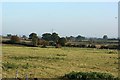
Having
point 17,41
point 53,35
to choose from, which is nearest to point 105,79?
point 17,41

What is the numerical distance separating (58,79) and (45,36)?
121 m

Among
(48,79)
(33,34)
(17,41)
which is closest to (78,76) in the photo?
(48,79)

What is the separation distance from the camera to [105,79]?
17.2 metres

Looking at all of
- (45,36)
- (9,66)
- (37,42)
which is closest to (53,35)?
(45,36)

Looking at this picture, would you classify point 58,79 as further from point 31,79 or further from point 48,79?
point 31,79

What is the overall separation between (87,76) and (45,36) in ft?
399

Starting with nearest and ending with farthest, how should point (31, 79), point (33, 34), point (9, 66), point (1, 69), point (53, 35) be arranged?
point (31, 79) → point (1, 69) → point (9, 66) → point (33, 34) → point (53, 35)

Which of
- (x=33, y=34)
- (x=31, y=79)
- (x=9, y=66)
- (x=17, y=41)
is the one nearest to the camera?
(x=31, y=79)

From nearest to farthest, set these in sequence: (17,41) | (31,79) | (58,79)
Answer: (31,79)
(58,79)
(17,41)

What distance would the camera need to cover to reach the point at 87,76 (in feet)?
56.3

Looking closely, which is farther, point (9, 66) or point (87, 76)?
point (9, 66)

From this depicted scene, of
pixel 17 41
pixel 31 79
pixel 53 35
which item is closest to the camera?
pixel 31 79

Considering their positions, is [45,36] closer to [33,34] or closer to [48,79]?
[33,34]

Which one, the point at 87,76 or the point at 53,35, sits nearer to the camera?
the point at 87,76
